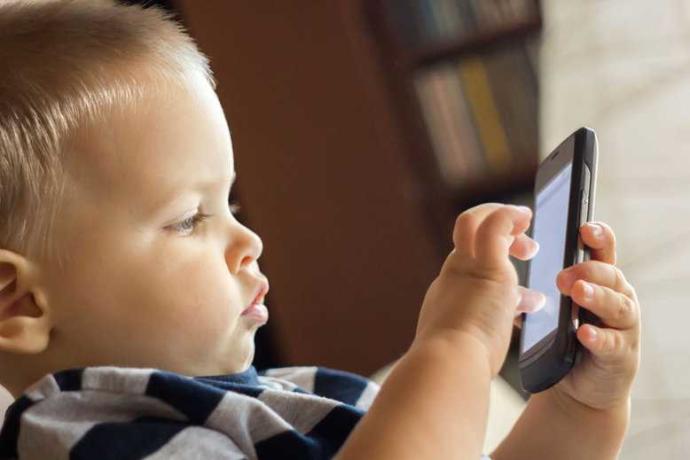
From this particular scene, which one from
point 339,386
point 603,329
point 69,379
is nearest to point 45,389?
point 69,379

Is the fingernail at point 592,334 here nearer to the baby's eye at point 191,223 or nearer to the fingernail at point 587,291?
the fingernail at point 587,291

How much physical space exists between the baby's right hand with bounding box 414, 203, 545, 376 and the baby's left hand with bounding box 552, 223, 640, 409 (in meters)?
0.06

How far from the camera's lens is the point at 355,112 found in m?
2.24

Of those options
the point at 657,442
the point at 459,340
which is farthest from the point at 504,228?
the point at 657,442

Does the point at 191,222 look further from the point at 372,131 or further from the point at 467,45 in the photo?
the point at 467,45

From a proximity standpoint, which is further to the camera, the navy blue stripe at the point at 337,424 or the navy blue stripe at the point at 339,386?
the navy blue stripe at the point at 339,386

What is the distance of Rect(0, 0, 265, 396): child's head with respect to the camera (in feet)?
2.44

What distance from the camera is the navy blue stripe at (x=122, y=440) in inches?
27.0

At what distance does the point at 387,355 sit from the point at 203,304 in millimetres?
1572

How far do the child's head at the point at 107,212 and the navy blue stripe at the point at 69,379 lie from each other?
41mm

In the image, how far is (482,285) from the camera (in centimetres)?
69

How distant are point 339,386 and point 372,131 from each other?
1.37m

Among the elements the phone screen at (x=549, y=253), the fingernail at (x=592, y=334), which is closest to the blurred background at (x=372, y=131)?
the phone screen at (x=549, y=253)

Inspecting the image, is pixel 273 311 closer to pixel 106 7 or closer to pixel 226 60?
pixel 226 60
